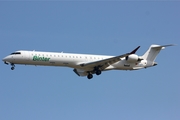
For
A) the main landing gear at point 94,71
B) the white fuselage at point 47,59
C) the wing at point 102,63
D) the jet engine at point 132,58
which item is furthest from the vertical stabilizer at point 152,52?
the white fuselage at point 47,59

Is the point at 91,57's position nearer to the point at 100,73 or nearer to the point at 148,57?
the point at 100,73

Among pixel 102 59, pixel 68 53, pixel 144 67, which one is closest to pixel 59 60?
pixel 68 53

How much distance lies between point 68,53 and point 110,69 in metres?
4.70

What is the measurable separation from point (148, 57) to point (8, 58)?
47.2 ft

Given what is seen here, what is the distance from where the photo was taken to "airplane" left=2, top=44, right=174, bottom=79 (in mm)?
Answer: 37713

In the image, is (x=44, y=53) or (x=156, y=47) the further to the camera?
(x=156, y=47)

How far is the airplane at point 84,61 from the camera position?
37.7 metres

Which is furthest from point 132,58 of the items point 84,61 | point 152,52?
point 84,61

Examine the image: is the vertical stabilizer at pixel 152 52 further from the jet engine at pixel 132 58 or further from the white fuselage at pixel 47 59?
the white fuselage at pixel 47 59

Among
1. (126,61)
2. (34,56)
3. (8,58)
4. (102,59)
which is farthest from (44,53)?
(126,61)

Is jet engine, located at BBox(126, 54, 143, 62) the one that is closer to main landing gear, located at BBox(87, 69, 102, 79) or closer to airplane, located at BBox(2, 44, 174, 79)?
airplane, located at BBox(2, 44, 174, 79)

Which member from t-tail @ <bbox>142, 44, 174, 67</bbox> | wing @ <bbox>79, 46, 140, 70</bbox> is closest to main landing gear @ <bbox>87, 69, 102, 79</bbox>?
wing @ <bbox>79, 46, 140, 70</bbox>

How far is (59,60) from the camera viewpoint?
3794 cm

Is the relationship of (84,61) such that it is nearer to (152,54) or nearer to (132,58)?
(132,58)
